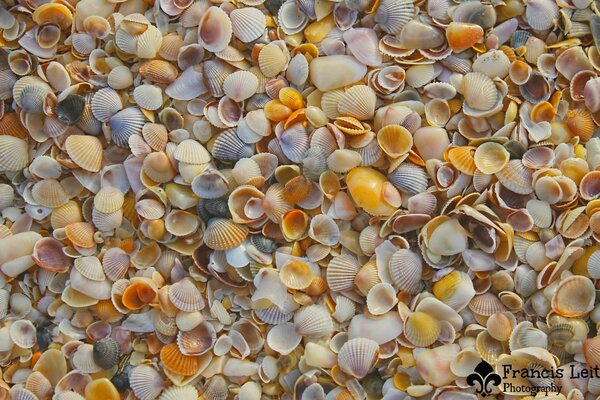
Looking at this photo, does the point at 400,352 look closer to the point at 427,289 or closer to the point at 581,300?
the point at 427,289

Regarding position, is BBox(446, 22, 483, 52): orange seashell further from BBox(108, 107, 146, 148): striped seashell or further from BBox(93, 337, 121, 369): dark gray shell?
BBox(93, 337, 121, 369): dark gray shell

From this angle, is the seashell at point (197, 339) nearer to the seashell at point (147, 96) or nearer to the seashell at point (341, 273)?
the seashell at point (341, 273)

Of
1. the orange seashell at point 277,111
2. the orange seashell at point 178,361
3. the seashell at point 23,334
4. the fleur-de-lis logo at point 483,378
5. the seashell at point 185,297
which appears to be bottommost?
the seashell at point 23,334

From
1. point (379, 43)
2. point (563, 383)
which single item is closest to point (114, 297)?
point (379, 43)

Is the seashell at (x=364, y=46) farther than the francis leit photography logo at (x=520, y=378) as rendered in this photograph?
Yes

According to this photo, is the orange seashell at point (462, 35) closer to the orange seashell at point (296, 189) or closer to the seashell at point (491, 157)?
the seashell at point (491, 157)

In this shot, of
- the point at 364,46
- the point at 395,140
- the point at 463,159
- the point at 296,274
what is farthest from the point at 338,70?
the point at 296,274

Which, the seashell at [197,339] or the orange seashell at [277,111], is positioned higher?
the orange seashell at [277,111]

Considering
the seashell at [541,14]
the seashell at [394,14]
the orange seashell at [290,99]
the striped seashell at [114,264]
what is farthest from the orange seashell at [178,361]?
the seashell at [541,14]
